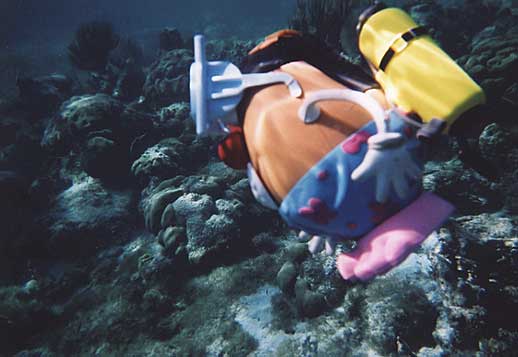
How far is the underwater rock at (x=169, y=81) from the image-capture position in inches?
301

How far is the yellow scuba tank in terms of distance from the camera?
1.05 metres

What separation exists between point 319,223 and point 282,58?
83 cm

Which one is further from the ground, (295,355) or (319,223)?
(319,223)

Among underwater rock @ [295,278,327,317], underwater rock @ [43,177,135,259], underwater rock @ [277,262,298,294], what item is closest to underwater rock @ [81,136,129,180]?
underwater rock @ [43,177,135,259]

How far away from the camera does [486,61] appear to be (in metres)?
4.54

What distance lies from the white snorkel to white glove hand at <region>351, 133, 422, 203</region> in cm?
43

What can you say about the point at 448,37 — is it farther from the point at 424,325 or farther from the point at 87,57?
the point at 87,57

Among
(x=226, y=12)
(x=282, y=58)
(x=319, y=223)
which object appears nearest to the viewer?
(x=319, y=223)

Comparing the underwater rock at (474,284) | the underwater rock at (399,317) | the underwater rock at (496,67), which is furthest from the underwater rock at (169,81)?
the underwater rock at (474,284)

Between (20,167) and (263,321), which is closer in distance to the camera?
(263,321)

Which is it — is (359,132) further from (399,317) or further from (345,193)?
(399,317)

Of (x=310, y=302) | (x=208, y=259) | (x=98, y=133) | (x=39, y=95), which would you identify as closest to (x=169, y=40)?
(x=39, y=95)

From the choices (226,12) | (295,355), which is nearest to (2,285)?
(295,355)

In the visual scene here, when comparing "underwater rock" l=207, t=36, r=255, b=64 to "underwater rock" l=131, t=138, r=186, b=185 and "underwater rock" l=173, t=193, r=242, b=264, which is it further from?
"underwater rock" l=173, t=193, r=242, b=264
